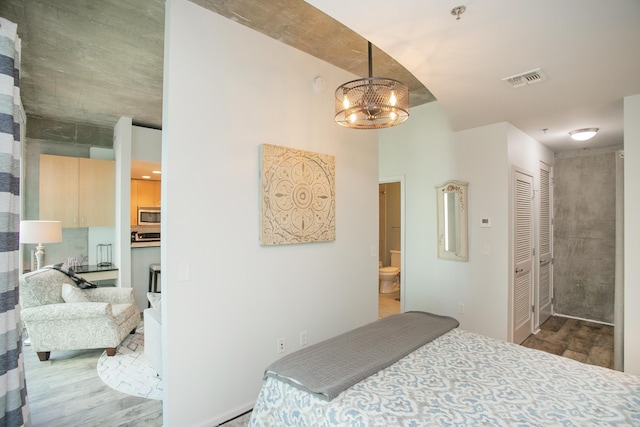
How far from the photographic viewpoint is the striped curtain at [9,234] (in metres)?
1.60

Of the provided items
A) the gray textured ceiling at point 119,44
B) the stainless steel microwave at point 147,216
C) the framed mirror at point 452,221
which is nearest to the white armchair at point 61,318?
the gray textured ceiling at point 119,44

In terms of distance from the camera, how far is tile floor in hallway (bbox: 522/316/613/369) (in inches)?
136

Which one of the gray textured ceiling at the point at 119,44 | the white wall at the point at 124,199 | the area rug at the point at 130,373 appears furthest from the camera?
the white wall at the point at 124,199

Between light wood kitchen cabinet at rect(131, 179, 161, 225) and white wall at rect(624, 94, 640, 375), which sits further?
light wood kitchen cabinet at rect(131, 179, 161, 225)

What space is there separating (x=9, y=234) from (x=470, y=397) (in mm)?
2383

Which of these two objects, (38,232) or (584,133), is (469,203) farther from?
(38,232)

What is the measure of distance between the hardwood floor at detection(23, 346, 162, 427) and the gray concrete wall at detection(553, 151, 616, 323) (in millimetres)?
5453

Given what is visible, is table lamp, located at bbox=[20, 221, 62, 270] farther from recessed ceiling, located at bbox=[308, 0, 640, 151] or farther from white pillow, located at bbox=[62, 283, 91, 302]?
recessed ceiling, located at bbox=[308, 0, 640, 151]

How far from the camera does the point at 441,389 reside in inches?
59.1

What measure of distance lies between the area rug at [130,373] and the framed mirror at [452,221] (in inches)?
129

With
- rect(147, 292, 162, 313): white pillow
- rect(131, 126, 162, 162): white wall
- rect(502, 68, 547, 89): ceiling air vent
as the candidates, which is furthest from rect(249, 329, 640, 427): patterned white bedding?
rect(131, 126, 162, 162): white wall

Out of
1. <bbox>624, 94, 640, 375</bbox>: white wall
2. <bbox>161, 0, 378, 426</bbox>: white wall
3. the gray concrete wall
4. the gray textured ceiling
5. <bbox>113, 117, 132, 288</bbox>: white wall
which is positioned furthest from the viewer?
the gray concrete wall

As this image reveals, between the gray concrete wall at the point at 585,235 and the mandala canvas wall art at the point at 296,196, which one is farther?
the gray concrete wall at the point at 585,235

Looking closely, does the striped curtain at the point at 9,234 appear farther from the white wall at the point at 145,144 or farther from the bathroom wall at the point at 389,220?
the bathroom wall at the point at 389,220
